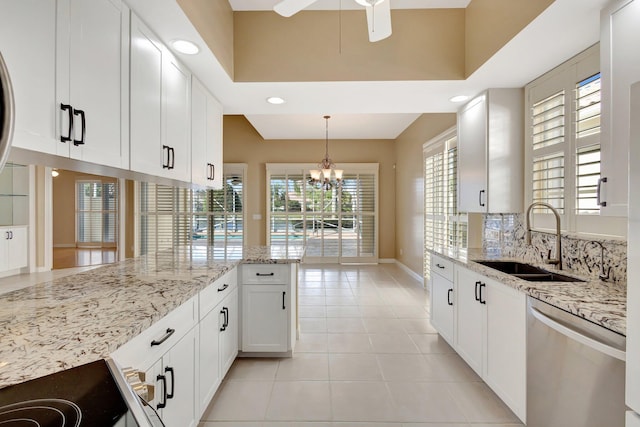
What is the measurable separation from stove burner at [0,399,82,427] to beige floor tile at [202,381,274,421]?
1.53 metres

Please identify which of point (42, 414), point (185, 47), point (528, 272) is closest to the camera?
point (42, 414)

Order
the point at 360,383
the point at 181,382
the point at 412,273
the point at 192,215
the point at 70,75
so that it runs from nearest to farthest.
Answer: the point at 70,75, the point at 181,382, the point at 360,383, the point at 412,273, the point at 192,215

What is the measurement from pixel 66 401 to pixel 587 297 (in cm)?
207

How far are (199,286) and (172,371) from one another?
1.50 ft

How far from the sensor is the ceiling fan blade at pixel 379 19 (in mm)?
1737

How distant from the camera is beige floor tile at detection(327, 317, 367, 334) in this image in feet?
10.9

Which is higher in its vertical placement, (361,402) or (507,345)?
(507,345)

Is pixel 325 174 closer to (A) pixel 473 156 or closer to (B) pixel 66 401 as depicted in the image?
(A) pixel 473 156

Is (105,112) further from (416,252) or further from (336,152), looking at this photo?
(336,152)

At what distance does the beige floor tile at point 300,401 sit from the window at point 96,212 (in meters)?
1.60

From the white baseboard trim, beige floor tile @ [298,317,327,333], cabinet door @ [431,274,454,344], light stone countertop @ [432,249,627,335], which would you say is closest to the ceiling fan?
light stone countertop @ [432,249,627,335]

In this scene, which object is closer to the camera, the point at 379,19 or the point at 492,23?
the point at 379,19

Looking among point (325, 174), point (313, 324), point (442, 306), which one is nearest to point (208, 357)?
point (313, 324)

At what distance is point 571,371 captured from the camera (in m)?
1.43
